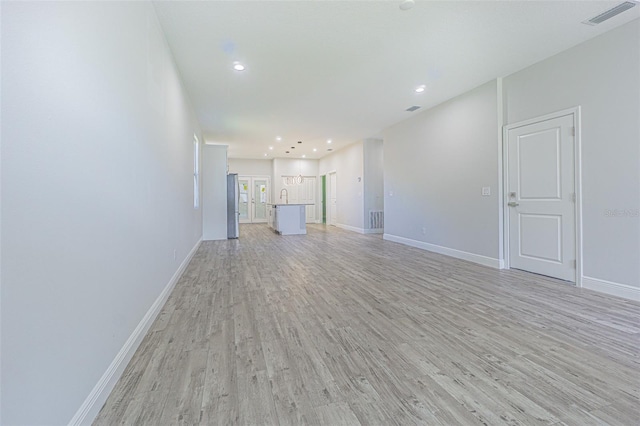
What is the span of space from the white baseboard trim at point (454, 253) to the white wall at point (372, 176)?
186 cm

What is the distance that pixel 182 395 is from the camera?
151 cm

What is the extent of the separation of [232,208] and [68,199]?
22.9ft

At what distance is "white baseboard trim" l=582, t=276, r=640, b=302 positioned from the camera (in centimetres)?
291

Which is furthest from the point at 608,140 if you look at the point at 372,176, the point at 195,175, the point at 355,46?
the point at 195,175

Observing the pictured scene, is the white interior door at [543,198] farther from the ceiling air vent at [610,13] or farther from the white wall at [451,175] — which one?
the ceiling air vent at [610,13]

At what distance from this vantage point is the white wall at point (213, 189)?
7250 millimetres

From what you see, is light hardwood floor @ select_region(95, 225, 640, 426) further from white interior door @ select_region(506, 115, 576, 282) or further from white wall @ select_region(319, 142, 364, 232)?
white wall @ select_region(319, 142, 364, 232)

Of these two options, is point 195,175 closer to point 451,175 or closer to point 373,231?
point 451,175

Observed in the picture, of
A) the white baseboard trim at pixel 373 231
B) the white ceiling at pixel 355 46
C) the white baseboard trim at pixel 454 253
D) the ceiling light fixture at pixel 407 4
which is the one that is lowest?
the white baseboard trim at pixel 454 253

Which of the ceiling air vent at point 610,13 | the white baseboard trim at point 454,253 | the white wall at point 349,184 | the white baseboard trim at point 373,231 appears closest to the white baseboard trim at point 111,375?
the white baseboard trim at point 454,253

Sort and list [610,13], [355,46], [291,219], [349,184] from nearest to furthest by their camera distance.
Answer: [610,13] < [355,46] < [291,219] < [349,184]

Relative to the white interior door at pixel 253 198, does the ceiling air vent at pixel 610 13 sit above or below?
above

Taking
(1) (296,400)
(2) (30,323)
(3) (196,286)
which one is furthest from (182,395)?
(3) (196,286)

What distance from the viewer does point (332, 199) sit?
11.3 m
